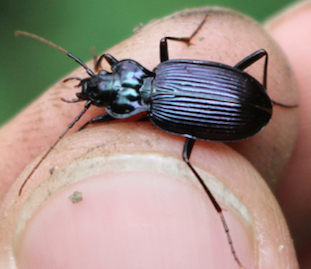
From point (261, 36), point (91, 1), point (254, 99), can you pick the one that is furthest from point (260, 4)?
point (254, 99)

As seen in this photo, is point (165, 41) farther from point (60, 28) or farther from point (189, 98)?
point (60, 28)

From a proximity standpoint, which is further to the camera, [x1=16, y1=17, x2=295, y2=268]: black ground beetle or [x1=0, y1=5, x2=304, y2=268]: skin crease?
[x1=16, y1=17, x2=295, y2=268]: black ground beetle

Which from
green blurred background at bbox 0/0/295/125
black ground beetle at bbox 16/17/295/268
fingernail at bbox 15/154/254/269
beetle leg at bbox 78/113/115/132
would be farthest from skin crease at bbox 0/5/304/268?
green blurred background at bbox 0/0/295/125

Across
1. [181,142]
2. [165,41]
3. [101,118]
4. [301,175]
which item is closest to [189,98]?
[181,142]

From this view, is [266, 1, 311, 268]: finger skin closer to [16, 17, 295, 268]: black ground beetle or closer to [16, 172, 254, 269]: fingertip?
[16, 17, 295, 268]: black ground beetle

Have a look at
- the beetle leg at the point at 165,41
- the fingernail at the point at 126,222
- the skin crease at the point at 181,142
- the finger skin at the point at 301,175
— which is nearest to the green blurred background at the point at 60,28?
the finger skin at the point at 301,175

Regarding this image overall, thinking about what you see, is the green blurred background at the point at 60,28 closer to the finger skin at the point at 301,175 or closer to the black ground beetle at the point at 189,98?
the finger skin at the point at 301,175
